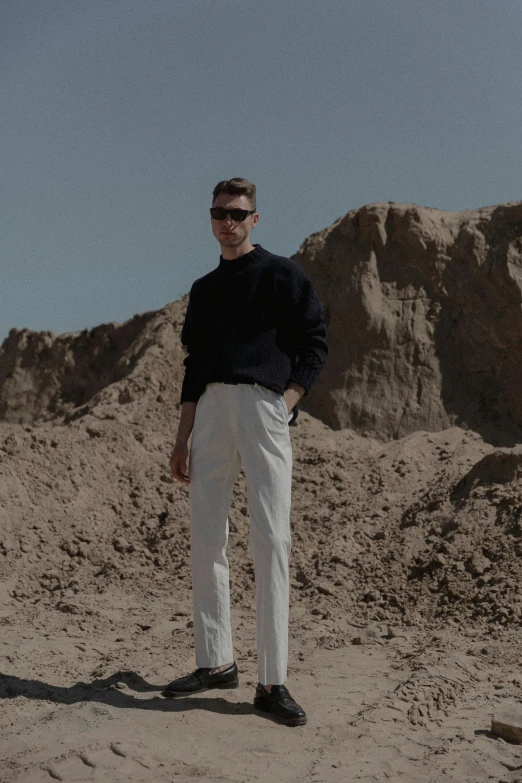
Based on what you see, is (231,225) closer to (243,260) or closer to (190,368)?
(243,260)

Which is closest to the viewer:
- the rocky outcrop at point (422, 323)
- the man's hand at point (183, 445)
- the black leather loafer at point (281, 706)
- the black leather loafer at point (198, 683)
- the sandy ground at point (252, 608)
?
the sandy ground at point (252, 608)

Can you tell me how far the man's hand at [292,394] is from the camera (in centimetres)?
416

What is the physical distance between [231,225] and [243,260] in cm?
18

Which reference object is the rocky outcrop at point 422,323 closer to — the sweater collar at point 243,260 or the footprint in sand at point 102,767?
the sweater collar at point 243,260

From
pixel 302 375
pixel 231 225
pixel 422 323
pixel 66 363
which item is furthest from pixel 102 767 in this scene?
pixel 66 363

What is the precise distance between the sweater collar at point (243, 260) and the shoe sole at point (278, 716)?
2.04m

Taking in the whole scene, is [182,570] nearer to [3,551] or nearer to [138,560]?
[138,560]

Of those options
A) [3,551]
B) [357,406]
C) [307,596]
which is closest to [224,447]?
[307,596]

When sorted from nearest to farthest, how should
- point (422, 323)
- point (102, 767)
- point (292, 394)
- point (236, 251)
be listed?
point (102, 767) → point (292, 394) → point (236, 251) → point (422, 323)

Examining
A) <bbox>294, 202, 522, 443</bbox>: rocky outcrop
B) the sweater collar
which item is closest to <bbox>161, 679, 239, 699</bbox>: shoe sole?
the sweater collar

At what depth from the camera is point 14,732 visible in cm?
394

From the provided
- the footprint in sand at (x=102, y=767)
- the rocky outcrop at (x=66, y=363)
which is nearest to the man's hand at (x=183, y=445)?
the footprint in sand at (x=102, y=767)

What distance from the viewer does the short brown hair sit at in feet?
13.8

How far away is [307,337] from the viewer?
4.24m
